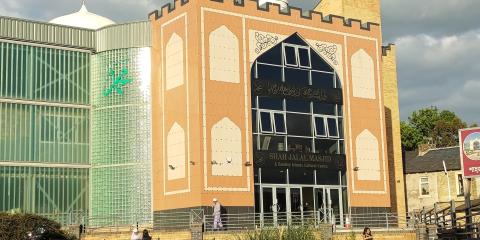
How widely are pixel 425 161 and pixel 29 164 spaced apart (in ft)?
96.5

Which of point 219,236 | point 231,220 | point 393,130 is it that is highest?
point 393,130

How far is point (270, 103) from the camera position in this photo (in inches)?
1399

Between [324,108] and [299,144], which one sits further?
[324,108]

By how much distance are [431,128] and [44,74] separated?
147 feet

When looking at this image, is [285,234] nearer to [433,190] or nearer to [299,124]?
[299,124]

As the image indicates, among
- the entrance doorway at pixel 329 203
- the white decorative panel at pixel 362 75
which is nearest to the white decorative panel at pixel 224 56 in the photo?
the entrance doorway at pixel 329 203

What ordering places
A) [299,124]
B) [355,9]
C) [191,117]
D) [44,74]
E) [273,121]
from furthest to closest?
[355,9] < [44,74] < [299,124] < [273,121] < [191,117]

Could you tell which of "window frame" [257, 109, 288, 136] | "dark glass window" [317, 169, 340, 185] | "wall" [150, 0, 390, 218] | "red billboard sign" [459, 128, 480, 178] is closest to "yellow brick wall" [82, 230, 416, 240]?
"wall" [150, 0, 390, 218]

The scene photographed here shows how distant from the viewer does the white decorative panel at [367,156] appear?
38125mm

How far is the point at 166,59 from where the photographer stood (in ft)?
118

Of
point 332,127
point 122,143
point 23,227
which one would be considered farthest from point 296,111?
point 23,227

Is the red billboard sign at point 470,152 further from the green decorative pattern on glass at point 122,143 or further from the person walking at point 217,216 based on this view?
the green decorative pattern on glass at point 122,143

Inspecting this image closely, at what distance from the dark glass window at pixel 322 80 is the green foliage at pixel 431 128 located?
31.6 m

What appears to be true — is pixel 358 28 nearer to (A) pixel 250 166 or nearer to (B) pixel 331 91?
(B) pixel 331 91
